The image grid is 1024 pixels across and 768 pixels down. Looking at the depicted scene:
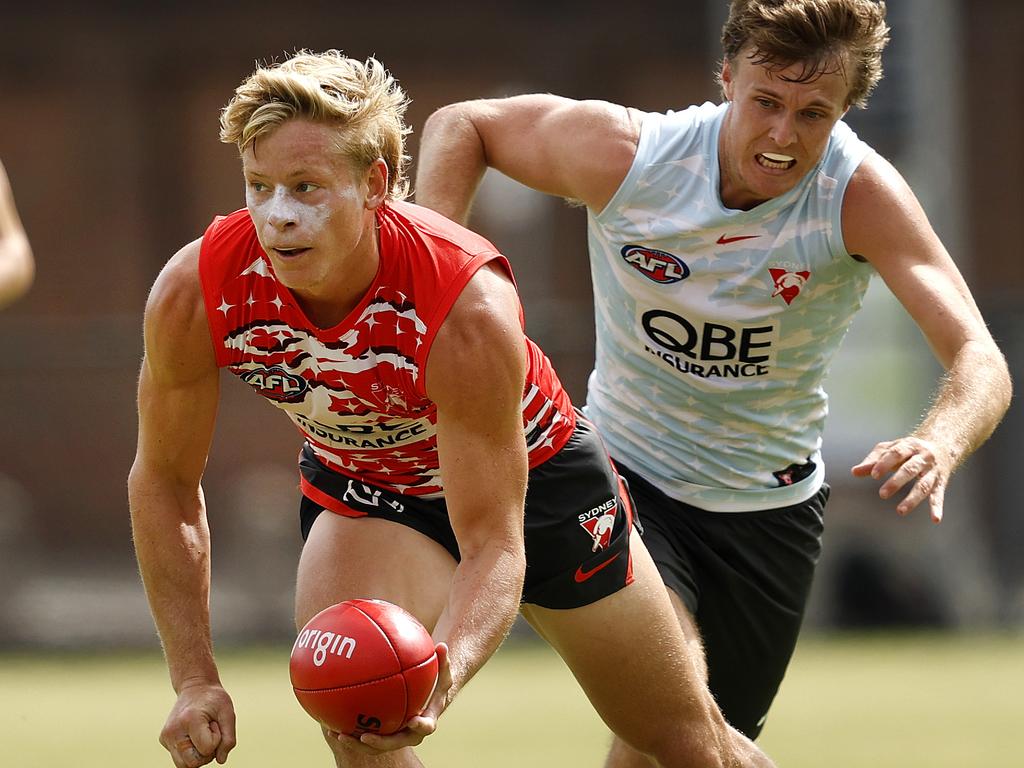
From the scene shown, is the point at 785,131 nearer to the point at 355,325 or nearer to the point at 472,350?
the point at 472,350

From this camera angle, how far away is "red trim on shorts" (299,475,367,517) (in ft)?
16.6

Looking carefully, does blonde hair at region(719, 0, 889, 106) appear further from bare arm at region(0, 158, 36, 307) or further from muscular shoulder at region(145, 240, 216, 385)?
bare arm at region(0, 158, 36, 307)

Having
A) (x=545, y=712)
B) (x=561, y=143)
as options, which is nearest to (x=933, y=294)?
(x=561, y=143)

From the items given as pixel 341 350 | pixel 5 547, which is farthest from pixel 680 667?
pixel 5 547

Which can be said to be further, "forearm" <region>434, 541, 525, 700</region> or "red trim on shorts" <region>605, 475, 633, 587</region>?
"red trim on shorts" <region>605, 475, 633, 587</region>

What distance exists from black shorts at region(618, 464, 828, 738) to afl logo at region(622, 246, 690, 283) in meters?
0.70

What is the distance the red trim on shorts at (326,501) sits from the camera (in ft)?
16.6

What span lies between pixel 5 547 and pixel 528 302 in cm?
574

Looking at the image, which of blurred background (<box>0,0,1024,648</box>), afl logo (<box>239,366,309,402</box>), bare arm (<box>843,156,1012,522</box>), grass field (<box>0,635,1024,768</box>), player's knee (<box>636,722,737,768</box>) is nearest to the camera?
afl logo (<box>239,366,309,402</box>)

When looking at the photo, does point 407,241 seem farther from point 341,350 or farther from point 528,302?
point 528,302

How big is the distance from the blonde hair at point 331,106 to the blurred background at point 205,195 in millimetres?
12642

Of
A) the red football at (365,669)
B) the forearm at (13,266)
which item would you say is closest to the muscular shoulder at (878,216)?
the red football at (365,669)

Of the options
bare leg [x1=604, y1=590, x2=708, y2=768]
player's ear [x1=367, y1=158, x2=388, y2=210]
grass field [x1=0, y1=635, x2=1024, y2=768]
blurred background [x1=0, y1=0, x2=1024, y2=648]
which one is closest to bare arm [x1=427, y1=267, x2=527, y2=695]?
player's ear [x1=367, y1=158, x2=388, y2=210]

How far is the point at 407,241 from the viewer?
4578 mm
